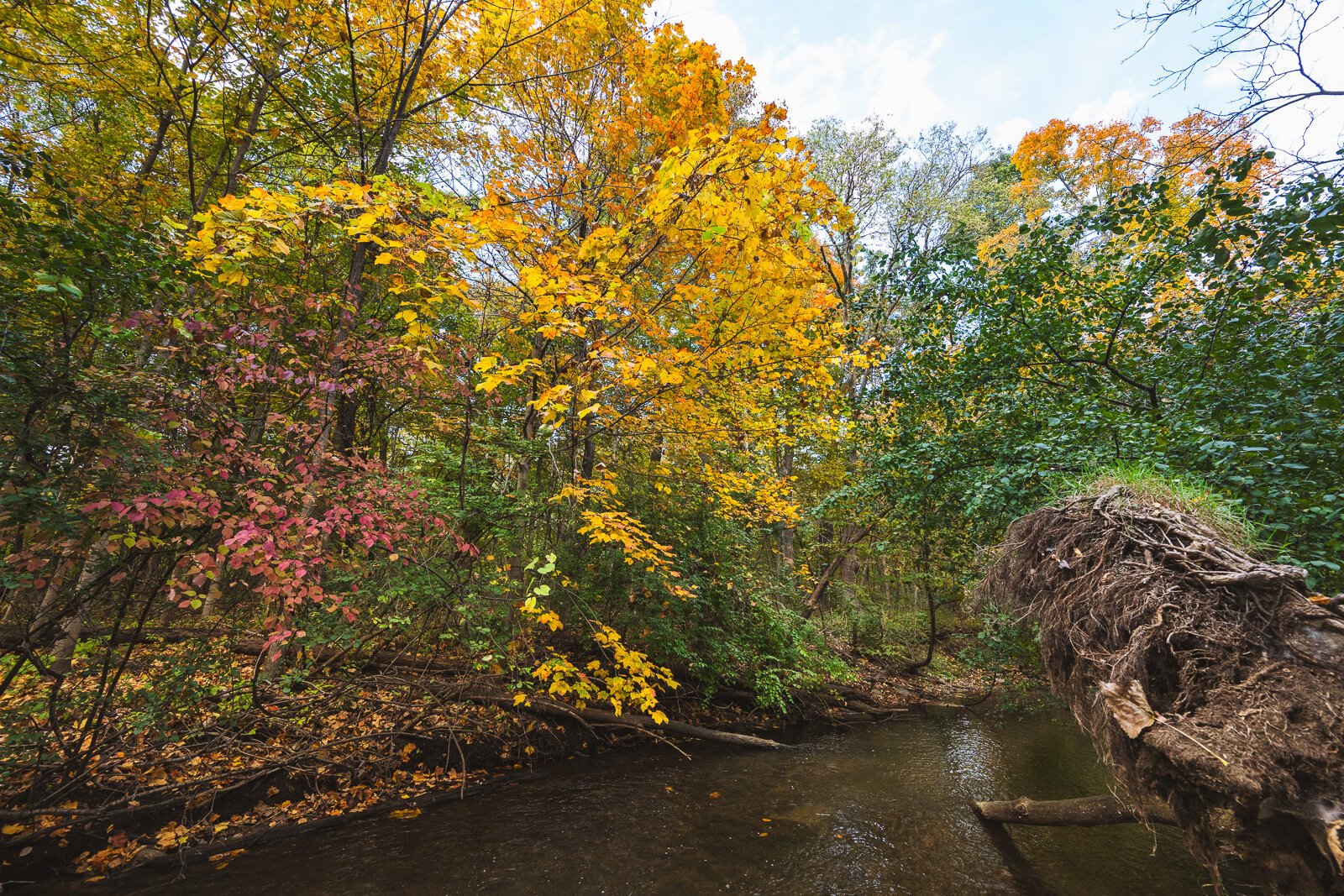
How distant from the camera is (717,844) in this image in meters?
4.69

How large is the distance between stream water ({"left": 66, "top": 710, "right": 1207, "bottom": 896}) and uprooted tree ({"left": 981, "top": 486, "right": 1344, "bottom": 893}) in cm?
124

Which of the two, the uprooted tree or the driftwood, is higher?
the uprooted tree

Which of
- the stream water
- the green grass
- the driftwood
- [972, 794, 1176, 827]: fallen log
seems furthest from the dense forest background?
[972, 794, 1176, 827]: fallen log

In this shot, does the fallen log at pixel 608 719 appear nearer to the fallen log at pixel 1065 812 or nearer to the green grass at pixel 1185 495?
the fallen log at pixel 1065 812

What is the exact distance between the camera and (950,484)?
5.52 metres

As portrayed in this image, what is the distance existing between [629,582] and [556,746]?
7.70 ft

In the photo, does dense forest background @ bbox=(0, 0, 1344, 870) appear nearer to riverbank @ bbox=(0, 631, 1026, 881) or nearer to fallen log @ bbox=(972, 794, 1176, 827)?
riverbank @ bbox=(0, 631, 1026, 881)

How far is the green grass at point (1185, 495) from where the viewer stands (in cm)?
284

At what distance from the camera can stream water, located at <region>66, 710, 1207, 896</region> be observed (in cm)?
392

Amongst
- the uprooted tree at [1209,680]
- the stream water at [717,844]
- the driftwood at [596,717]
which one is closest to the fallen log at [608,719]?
the driftwood at [596,717]

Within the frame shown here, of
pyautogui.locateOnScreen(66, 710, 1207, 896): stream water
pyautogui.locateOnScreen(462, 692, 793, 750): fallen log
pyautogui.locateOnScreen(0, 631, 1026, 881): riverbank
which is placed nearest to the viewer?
pyautogui.locateOnScreen(0, 631, 1026, 881): riverbank

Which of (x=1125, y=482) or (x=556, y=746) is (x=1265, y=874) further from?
(x=556, y=746)

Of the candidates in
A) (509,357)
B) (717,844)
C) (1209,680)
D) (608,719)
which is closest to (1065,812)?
(717,844)

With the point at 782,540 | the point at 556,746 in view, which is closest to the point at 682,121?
the point at 556,746
